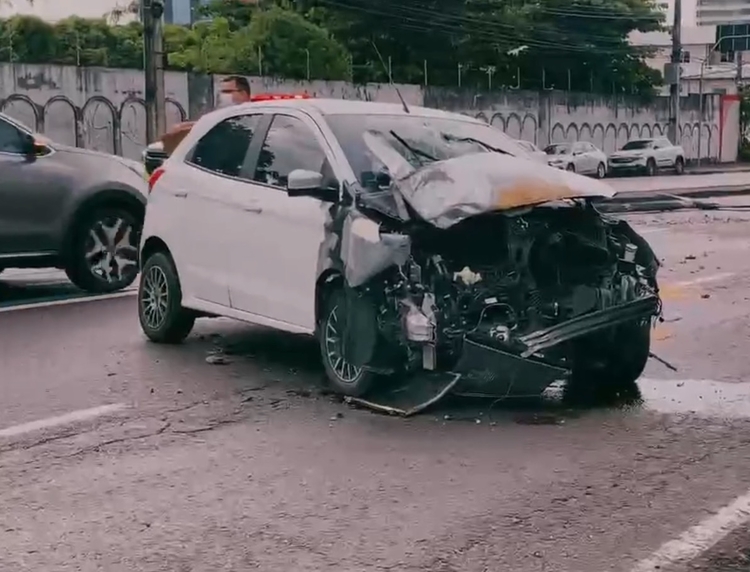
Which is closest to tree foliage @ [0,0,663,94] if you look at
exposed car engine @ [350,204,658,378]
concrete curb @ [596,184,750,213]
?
concrete curb @ [596,184,750,213]

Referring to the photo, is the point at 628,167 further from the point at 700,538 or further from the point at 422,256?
the point at 700,538

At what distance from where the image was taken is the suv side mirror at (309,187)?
22.9 feet

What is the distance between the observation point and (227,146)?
824 centimetres

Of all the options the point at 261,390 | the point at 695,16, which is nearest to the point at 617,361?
the point at 261,390

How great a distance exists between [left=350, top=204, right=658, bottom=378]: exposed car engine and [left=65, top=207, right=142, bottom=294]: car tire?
515 cm

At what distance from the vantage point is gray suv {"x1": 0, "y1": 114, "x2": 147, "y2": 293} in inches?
424

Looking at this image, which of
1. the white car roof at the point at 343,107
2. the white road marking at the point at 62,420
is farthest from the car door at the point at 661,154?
the white road marking at the point at 62,420

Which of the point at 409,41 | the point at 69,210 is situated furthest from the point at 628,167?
the point at 69,210

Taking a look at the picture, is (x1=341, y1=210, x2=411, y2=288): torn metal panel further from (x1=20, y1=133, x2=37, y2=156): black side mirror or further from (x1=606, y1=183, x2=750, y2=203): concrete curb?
(x1=606, y1=183, x2=750, y2=203): concrete curb

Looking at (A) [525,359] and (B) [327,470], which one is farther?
(A) [525,359]

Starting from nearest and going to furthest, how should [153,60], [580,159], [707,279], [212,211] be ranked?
[212,211] → [707,279] → [153,60] → [580,159]

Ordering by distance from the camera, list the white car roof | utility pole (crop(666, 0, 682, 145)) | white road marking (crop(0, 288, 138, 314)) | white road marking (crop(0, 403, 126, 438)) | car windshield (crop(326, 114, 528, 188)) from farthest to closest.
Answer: utility pole (crop(666, 0, 682, 145)) < white road marking (crop(0, 288, 138, 314)) < the white car roof < car windshield (crop(326, 114, 528, 188)) < white road marking (crop(0, 403, 126, 438))

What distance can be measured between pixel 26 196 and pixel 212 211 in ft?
10.9

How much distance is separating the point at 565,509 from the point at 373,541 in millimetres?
871
